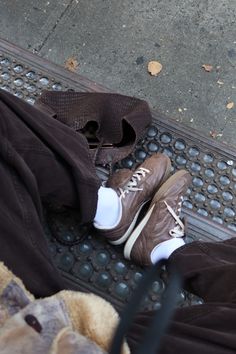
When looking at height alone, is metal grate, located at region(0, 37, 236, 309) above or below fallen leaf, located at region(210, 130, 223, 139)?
below

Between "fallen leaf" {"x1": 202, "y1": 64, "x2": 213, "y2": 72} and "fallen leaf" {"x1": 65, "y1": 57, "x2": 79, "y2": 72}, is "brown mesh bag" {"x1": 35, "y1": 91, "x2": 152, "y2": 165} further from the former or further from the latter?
"fallen leaf" {"x1": 202, "y1": 64, "x2": 213, "y2": 72}

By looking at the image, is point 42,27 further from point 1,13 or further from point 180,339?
point 180,339

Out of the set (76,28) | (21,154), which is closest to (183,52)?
(76,28)

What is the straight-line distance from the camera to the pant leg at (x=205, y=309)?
3.76ft

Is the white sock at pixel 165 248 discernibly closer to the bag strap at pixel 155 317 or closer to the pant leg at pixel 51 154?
the pant leg at pixel 51 154

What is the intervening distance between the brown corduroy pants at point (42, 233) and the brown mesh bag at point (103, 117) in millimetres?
231

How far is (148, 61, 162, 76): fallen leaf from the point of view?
2.09 metres

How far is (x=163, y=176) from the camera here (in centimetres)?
187

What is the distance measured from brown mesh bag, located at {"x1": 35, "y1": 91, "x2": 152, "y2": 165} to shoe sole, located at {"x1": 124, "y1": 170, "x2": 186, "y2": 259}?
0.52 ft

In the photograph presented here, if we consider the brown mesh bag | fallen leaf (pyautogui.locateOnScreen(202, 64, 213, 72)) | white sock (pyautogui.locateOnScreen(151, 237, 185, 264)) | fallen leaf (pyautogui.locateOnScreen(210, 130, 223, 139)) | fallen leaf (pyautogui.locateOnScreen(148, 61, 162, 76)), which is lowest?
white sock (pyautogui.locateOnScreen(151, 237, 185, 264))

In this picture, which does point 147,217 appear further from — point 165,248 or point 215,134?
point 215,134

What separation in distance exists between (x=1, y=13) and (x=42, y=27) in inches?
6.4

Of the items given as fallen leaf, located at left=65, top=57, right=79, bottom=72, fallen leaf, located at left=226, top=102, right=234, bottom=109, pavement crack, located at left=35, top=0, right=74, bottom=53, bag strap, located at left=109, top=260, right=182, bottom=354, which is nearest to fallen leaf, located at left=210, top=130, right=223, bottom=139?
fallen leaf, located at left=226, top=102, right=234, bottom=109

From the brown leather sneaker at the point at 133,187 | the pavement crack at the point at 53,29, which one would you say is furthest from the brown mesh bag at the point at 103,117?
the pavement crack at the point at 53,29
